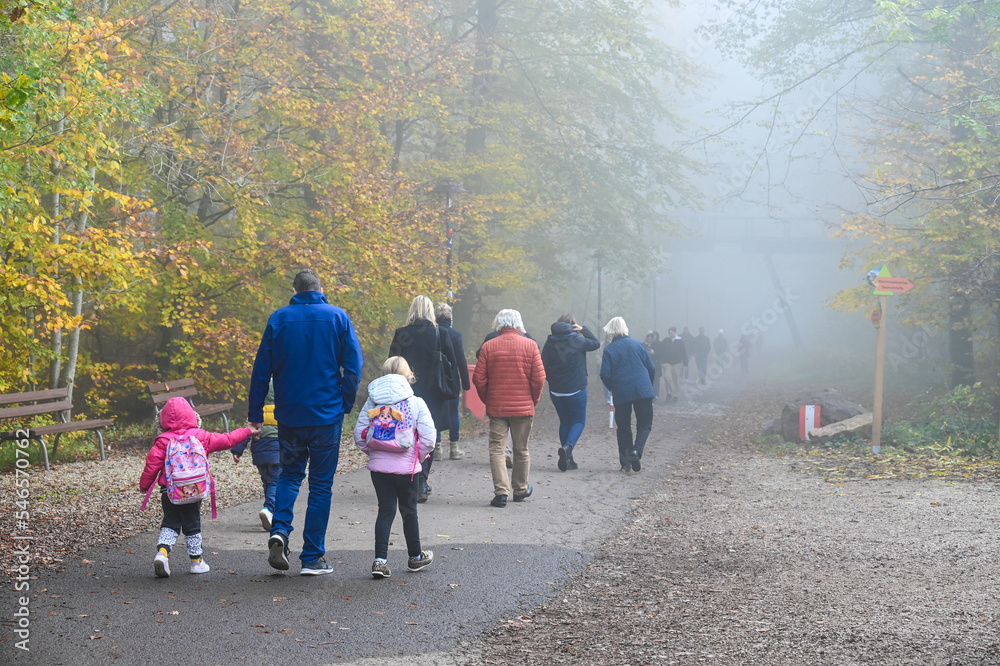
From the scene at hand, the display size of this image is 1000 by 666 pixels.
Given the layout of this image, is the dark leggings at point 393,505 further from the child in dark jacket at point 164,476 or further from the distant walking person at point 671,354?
the distant walking person at point 671,354

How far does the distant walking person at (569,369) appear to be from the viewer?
10898mm

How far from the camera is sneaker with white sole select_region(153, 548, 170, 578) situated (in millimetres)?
5645

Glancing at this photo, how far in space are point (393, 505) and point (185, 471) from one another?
4.54ft

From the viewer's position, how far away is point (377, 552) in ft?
19.2

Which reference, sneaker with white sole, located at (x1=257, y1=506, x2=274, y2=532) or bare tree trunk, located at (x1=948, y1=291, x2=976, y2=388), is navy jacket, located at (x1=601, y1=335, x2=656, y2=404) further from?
bare tree trunk, located at (x1=948, y1=291, x2=976, y2=388)

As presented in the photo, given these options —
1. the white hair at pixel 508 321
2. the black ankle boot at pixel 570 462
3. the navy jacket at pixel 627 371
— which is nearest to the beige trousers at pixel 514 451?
the white hair at pixel 508 321

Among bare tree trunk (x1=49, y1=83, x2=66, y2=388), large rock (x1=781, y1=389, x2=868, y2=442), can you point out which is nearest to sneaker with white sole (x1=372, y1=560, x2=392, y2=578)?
bare tree trunk (x1=49, y1=83, x2=66, y2=388)

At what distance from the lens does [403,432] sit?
5.84m

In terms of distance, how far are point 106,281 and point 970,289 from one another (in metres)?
14.1

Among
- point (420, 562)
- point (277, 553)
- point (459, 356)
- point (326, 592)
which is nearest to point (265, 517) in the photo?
point (277, 553)

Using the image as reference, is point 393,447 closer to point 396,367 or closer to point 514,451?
point 396,367

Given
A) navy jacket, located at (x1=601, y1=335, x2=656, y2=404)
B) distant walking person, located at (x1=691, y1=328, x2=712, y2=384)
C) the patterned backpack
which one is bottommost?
the patterned backpack

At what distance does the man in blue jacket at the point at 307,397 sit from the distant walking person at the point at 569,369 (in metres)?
5.29

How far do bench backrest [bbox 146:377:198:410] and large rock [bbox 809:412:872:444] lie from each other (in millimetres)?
9936
